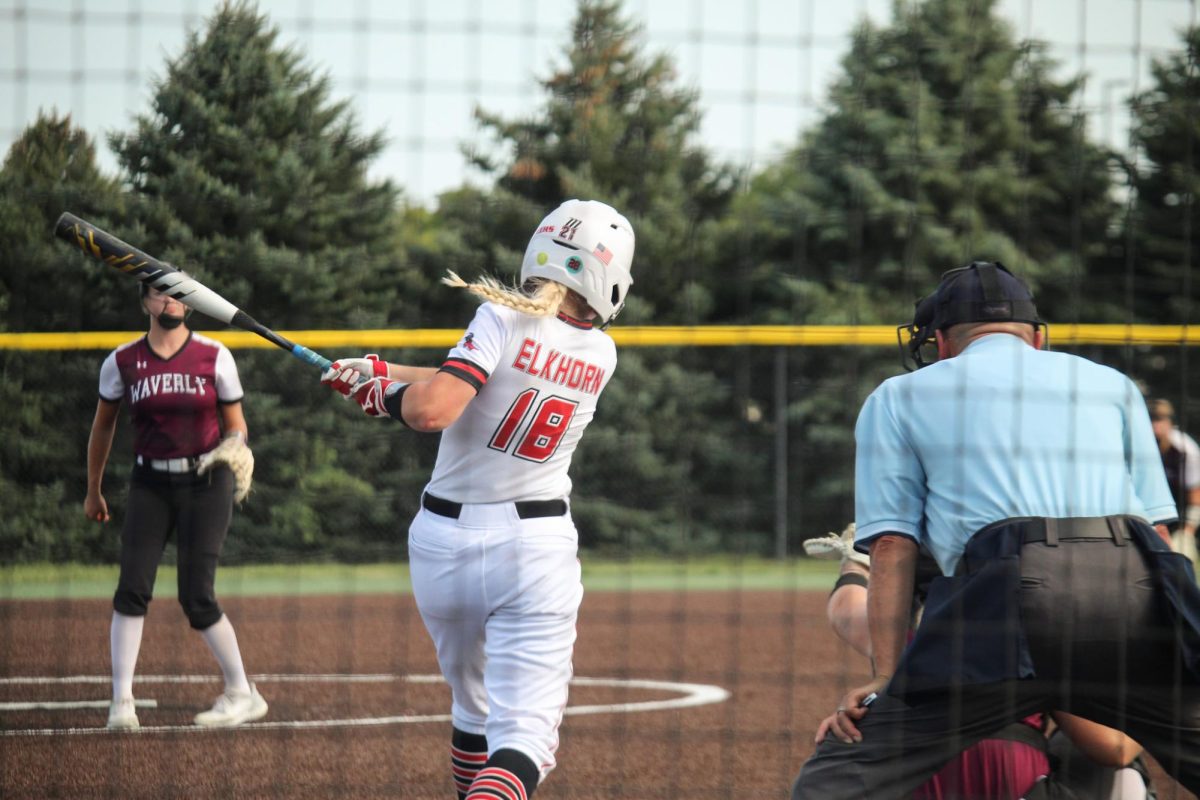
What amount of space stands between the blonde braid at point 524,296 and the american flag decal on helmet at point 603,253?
5.5 inches

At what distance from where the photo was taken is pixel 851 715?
3.12 meters

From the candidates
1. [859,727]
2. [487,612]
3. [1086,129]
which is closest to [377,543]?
[487,612]

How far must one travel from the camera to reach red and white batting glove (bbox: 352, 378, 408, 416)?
3789mm

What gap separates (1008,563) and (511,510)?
1425mm

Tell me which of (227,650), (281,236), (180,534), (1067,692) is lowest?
(227,650)

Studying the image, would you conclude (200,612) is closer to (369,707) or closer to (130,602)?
(130,602)

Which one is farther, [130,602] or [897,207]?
[897,207]

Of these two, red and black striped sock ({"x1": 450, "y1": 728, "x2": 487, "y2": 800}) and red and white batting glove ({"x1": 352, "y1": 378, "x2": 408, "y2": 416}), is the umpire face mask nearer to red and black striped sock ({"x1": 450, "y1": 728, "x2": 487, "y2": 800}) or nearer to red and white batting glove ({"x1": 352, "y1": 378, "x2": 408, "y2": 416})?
red and white batting glove ({"x1": 352, "y1": 378, "x2": 408, "y2": 416})

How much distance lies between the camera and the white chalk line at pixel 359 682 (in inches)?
237

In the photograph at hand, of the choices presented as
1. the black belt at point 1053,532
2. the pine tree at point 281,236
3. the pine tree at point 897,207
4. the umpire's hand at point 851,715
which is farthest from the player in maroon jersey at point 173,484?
the pine tree at point 897,207

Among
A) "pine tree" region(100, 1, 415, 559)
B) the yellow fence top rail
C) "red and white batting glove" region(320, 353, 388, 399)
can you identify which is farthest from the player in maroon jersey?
"red and white batting glove" region(320, 353, 388, 399)

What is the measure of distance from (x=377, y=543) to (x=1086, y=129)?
10.6 meters

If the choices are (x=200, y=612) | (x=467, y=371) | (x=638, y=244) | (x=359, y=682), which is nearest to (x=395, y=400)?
(x=467, y=371)

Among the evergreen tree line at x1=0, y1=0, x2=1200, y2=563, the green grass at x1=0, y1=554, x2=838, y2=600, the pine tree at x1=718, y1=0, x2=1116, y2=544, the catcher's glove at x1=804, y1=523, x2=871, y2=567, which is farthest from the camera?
the pine tree at x1=718, y1=0, x2=1116, y2=544
